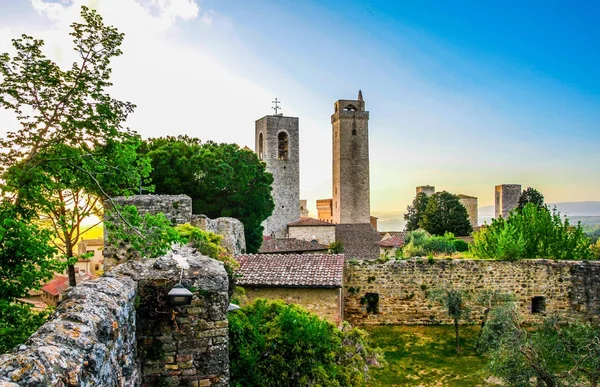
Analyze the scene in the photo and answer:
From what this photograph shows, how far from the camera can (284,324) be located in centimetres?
796

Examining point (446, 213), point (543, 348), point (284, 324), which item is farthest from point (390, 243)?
point (284, 324)

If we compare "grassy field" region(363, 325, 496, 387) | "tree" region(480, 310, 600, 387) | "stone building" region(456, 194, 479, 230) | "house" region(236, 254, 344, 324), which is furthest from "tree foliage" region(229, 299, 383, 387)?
"stone building" region(456, 194, 479, 230)

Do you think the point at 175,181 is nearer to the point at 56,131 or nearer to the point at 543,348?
the point at 56,131

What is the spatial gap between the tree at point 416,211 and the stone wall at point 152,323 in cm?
6124

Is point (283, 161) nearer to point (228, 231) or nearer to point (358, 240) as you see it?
point (358, 240)

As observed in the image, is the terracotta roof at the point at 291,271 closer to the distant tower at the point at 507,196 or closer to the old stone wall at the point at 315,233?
the old stone wall at the point at 315,233

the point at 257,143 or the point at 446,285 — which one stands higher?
the point at 257,143

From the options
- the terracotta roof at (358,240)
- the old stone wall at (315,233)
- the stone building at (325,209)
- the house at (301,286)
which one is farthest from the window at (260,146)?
the house at (301,286)

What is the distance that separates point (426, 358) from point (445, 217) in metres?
43.9

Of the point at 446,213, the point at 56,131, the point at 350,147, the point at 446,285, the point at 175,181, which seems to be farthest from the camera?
the point at 350,147

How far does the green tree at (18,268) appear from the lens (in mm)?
7559

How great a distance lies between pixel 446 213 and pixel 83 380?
57.4m

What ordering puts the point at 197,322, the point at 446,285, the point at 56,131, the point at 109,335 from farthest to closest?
the point at 446,285 < the point at 56,131 < the point at 197,322 < the point at 109,335

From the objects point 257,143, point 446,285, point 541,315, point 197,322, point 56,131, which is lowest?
point 541,315
